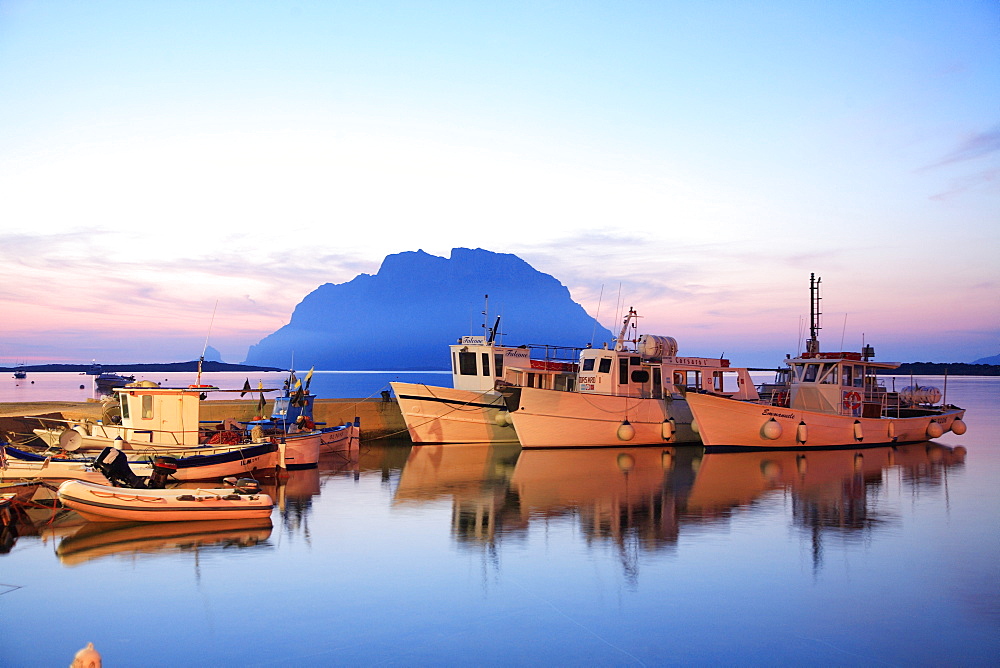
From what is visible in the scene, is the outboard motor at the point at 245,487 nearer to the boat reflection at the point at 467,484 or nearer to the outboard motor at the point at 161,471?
the outboard motor at the point at 161,471

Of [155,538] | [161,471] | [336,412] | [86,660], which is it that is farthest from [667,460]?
[86,660]

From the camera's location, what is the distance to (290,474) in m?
22.0

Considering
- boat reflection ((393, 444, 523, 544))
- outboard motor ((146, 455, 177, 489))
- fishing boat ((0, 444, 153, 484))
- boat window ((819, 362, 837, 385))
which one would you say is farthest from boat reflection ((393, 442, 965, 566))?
fishing boat ((0, 444, 153, 484))

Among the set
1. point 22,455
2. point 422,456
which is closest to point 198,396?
point 22,455

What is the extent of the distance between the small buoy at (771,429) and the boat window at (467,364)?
1105cm

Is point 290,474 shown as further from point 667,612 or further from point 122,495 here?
point 667,612

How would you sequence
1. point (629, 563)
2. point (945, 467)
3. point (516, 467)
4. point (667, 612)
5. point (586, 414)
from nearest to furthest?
point (667, 612)
point (629, 563)
point (516, 467)
point (945, 467)
point (586, 414)

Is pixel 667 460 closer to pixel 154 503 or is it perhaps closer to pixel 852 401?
pixel 852 401

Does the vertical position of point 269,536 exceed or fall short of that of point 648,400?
it falls short

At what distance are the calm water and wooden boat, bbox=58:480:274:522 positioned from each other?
0.31m

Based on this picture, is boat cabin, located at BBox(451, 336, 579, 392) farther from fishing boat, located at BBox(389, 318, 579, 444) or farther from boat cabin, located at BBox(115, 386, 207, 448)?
boat cabin, located at BBox(115, 386, 207, 448)

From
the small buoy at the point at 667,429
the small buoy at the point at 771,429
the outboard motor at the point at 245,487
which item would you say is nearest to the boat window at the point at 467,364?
the small buoy at the point at 667,429

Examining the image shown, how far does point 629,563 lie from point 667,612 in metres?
2.34

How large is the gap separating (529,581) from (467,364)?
65.7 ft
